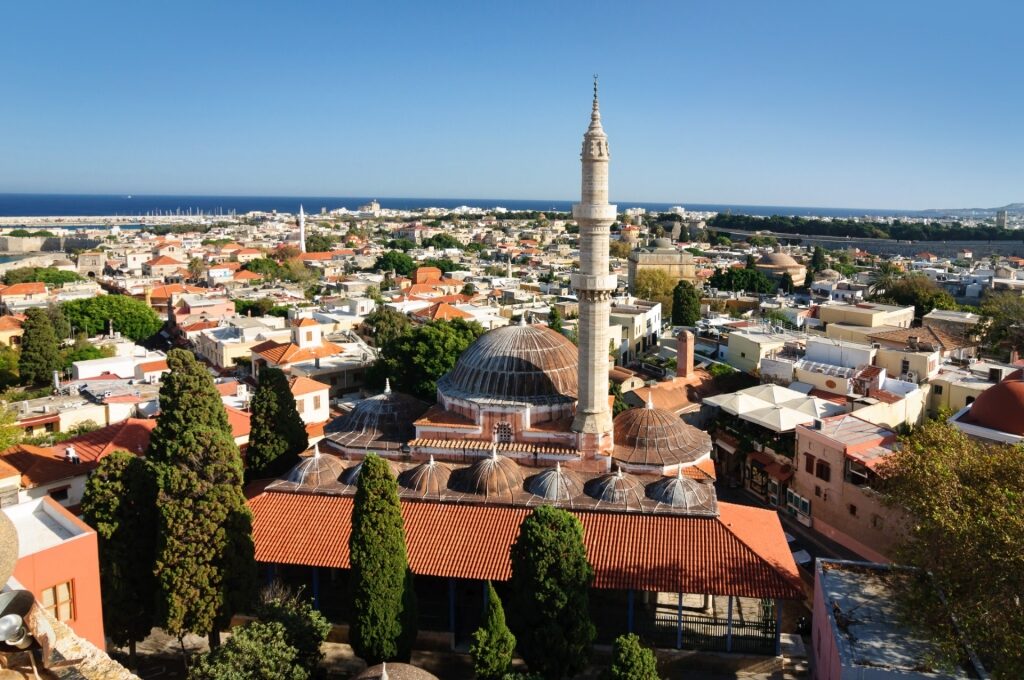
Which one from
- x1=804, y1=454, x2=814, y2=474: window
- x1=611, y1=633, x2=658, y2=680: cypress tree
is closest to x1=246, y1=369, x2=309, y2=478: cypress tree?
x1=611, y1=633, x2=658, y2=680: cypress tree

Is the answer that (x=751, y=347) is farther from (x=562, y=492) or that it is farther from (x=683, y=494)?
(x=562, y=492)

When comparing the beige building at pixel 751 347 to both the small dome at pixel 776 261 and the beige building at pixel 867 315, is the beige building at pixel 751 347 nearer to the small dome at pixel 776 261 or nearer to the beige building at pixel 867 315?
the beige building at pixel 867 315

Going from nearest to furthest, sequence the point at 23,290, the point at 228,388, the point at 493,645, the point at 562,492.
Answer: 1. the point at 493,645
2. the point at 562,492
3. the point at 228,388
4. the point at 23,290

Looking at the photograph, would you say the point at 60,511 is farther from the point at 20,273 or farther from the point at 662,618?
the point at 20,273

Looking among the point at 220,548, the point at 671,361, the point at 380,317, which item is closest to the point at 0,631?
the point at 220,548

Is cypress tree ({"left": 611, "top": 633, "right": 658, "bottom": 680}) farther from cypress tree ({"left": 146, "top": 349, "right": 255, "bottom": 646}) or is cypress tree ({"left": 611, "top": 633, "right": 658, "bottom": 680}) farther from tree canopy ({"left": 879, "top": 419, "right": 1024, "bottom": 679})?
cypress tree ({"left": 146, "top": 349, "right": 255, "bottom": 646})

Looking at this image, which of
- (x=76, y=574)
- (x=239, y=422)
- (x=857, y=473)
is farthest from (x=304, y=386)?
(x=857, y=473)
